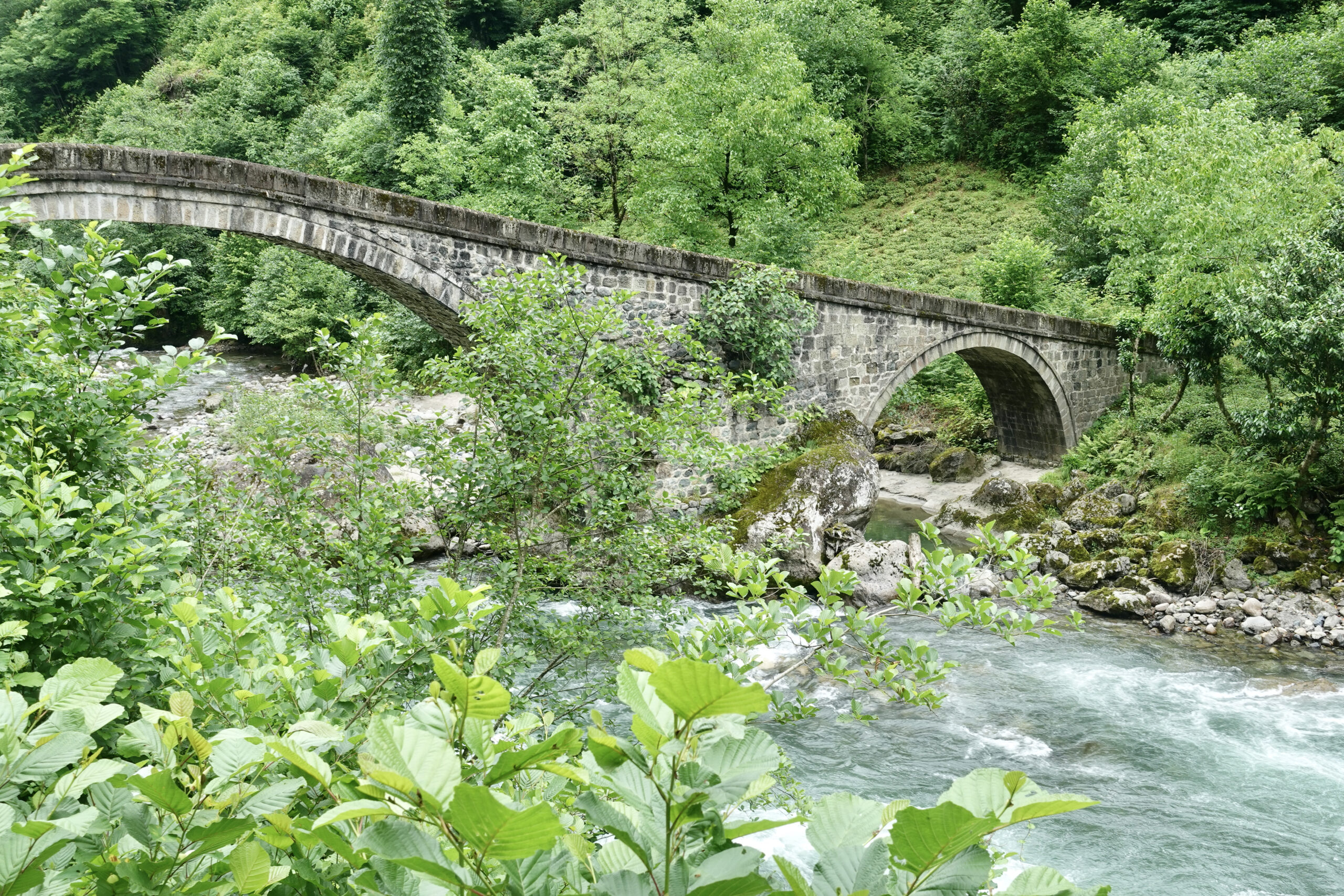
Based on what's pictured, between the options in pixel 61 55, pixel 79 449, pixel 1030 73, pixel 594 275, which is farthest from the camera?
pixel 61 55

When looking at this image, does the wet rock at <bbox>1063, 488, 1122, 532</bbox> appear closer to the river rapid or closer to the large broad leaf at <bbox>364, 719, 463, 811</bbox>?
the river rapid

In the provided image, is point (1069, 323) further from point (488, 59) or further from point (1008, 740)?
point (488, 59)

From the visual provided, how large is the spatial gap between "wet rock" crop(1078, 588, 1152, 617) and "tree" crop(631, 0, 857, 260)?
29.6 ft

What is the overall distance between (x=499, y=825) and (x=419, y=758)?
14 cm

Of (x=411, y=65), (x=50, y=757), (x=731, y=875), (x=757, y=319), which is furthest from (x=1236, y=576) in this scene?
(x=411, y=65)

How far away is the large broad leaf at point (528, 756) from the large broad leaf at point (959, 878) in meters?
0.42

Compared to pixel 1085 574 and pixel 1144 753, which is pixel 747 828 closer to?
pixel 1144 753

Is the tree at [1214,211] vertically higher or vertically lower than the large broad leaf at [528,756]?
higher

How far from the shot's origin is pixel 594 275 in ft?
38.3

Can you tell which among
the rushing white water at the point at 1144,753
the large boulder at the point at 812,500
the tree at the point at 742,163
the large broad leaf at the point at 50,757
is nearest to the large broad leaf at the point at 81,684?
the large broad leaf at the point at 50,757

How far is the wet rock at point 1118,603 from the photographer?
11508 mm

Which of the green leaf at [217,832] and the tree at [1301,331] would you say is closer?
the green leaf at [217,832]

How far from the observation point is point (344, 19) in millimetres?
38875

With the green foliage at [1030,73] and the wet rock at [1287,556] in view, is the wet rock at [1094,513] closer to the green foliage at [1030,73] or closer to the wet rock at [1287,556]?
the wet rock at [1287,556]
